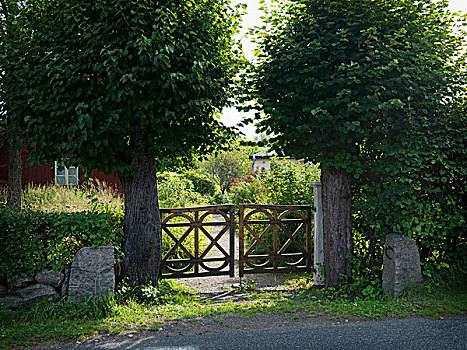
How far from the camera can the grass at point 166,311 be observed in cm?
384

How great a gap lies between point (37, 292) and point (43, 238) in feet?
2.15

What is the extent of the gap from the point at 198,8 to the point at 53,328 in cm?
435

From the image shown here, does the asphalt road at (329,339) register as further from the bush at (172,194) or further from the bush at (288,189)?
the bush at (172,194)

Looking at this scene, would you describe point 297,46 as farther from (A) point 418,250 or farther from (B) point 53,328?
(B) point 53,328

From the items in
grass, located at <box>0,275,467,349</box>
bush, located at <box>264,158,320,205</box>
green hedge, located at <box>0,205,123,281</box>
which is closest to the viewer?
grass, located at <box>0,275,467,349</box>

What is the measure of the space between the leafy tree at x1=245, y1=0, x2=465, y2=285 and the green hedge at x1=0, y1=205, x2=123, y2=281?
9.37ft

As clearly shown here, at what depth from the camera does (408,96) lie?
4.72 m

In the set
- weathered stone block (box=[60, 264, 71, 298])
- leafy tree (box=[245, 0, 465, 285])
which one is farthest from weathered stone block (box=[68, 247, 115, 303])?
leafy tree (box=[245, 0, 465, 285])

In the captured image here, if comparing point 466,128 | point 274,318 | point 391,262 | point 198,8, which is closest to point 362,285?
point 391,262

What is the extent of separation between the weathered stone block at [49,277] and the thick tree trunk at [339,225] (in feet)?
12.4

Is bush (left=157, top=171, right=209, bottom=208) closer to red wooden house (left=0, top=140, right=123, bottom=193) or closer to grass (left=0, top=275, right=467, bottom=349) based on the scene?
grass (left=0, top=275, right=467, bottom=349)

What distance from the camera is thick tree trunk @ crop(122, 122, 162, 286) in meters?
5.19

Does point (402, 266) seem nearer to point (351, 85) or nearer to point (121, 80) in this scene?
point (351, 85)

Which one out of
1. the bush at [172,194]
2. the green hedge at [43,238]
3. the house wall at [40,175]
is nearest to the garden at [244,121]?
the green hedge at [43,238]
